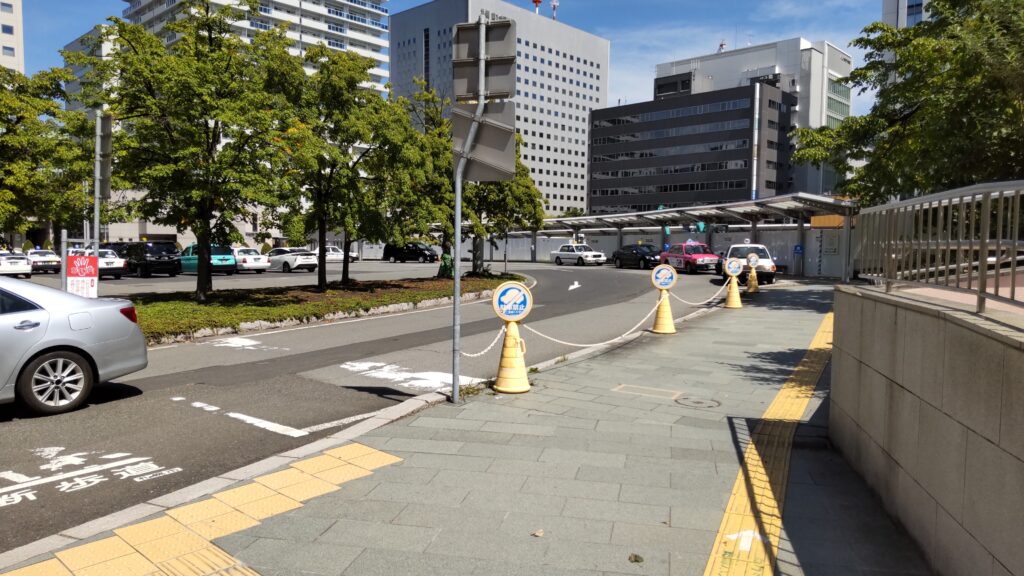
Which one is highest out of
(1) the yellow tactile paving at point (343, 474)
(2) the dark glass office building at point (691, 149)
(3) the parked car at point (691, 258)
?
(2) the dark glass office building at point (691, 149)

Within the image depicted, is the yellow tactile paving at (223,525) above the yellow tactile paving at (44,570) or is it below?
above

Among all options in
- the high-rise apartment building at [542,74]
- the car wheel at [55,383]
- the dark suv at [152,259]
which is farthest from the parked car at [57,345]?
the high-rise apartment building at [542,74]

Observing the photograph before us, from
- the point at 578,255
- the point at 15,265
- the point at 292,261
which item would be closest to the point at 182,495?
the point at 15,265

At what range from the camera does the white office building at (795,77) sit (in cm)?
11306

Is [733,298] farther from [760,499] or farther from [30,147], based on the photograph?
[30,147]

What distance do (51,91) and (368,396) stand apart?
19.1m

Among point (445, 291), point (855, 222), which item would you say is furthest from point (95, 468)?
point (445, 291)

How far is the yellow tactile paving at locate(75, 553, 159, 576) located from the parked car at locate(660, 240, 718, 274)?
33056 millimetres

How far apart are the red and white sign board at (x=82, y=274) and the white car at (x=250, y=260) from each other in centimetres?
2915

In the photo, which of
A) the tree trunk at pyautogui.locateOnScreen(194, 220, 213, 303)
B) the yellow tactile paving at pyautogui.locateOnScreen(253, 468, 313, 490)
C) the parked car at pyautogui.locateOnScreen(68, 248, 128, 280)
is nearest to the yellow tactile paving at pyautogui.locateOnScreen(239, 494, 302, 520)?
the yellow tactile paving at pyautogui.locateOnScreen(253, 468, 313, 490)

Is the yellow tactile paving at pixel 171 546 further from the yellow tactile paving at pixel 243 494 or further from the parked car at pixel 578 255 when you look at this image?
the parked car at pixel 578 255

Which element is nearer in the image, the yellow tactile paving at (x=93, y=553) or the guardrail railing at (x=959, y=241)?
the guardrail railing at (x=959, y=241)

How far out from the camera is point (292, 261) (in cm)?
4131

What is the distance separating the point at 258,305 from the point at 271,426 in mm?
10610
